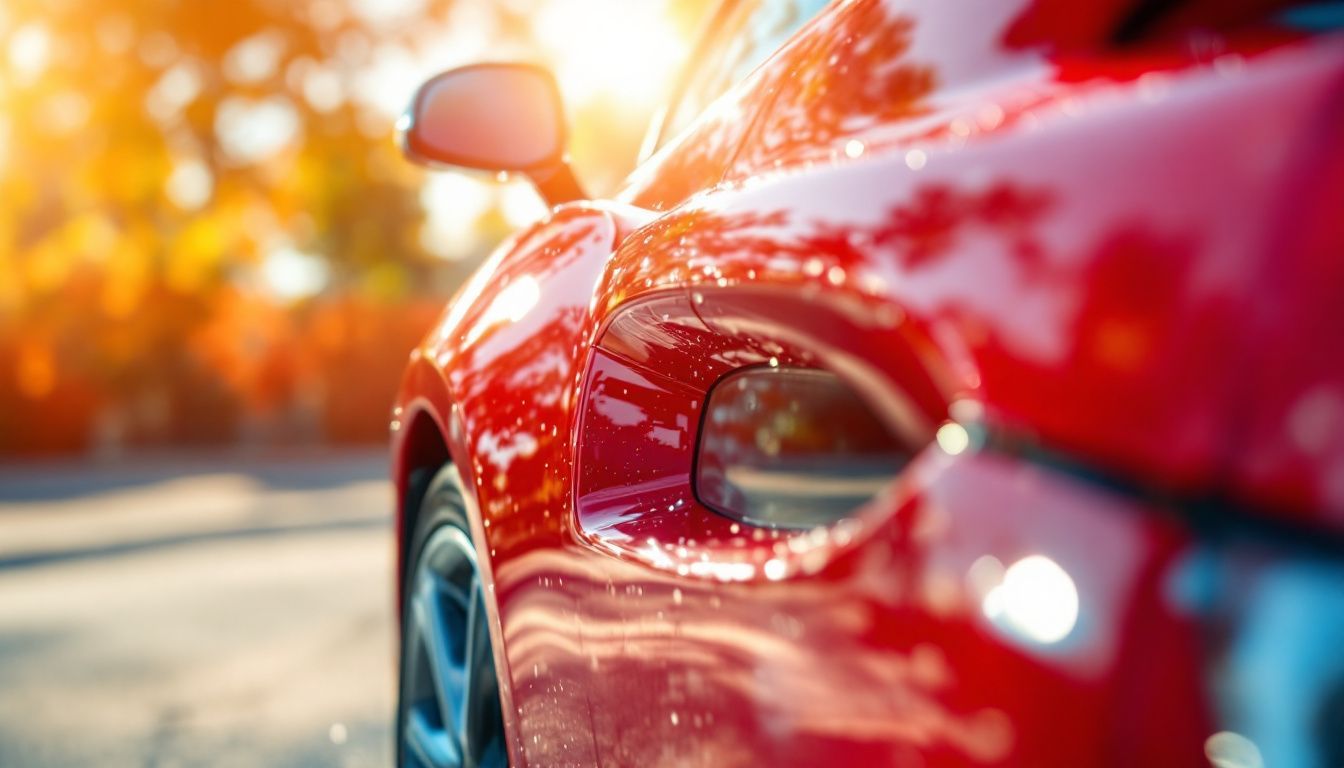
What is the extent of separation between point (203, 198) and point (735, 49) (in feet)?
84.3

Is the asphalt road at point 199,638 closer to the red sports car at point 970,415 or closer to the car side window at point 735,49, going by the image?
the car side window at point 735,49

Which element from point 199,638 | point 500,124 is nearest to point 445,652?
point 500,124

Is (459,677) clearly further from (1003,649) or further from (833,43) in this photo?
(1003,649)

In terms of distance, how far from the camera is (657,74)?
4.51 metres

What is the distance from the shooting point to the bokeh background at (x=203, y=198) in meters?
22.9

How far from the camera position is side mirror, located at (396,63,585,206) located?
2.58 meters

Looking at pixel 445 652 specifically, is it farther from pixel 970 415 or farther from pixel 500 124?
pixel 970 415

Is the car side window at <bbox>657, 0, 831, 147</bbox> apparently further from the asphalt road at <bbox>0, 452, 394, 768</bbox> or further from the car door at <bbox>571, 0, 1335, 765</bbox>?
the asphalt road at <bbox>0, 452, 394, 768</bbox>

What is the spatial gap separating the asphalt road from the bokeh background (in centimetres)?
1144

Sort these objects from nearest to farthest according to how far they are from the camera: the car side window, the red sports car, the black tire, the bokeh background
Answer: the red sports car
the car side window
the black tire
the bokeh background

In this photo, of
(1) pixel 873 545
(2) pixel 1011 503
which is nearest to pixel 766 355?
(1) pixel 873 545

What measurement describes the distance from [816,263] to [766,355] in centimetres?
33

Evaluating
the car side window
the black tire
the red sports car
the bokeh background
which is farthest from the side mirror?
the bokeh background

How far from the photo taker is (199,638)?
18.7 ft
